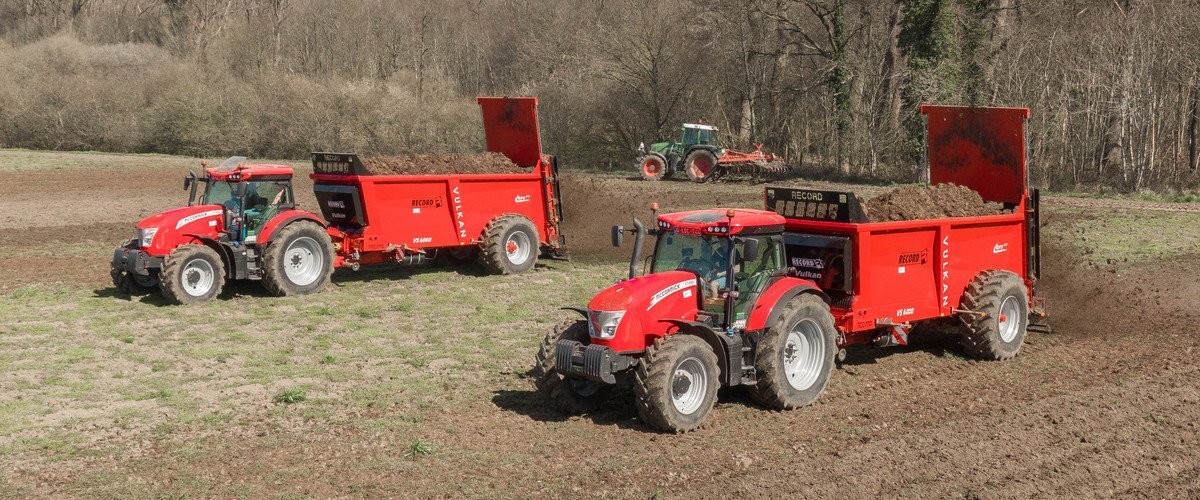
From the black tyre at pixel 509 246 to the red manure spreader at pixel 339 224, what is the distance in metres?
0.02

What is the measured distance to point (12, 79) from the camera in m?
51.9

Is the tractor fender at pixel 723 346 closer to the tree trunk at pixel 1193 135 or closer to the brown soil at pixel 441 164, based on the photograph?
the brown soil at pixel 441 164

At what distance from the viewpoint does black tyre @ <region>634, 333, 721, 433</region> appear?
8.77 m

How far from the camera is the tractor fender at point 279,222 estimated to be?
51.3 ft

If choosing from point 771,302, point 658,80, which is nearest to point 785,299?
point 771,302

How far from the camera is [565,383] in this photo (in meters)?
9.54

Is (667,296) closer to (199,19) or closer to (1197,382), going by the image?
(1197,382)

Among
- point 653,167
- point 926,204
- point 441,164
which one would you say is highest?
point 441,164

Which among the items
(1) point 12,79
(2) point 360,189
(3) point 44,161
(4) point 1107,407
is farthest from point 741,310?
(1) point 12,79

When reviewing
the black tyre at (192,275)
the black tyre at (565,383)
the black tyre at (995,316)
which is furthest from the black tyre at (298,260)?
the black tyre at (995,316)

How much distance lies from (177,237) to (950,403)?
416 inches

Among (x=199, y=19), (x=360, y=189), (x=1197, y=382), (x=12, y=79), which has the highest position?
(x=199, y=19)

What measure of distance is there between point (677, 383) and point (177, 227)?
9.01m

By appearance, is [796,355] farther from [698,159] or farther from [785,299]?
[698,159]
